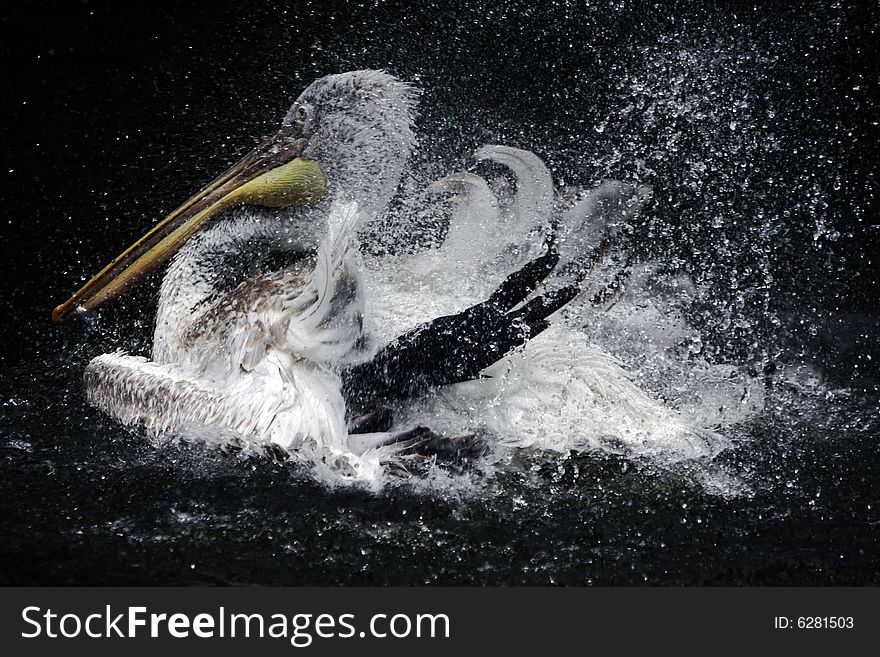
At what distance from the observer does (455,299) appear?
3.30 meters

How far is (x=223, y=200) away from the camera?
3.40 m

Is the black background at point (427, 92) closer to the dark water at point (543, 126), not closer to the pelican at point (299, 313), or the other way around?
the dark water at point (543, 126)

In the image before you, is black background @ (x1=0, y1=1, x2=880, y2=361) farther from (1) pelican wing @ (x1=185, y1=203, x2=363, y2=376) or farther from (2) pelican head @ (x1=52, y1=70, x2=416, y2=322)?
(1) pelican wing @ (x1=185, y1=203, x2=363, y2=376)

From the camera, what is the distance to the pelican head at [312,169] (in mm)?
3352

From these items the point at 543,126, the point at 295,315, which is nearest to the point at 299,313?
the point at 295,315

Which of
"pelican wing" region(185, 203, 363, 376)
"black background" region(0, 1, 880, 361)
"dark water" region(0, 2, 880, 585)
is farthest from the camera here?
"black background" region(0, 1, 880, 361)

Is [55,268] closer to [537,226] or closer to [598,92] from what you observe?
[537,226]

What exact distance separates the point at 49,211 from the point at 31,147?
382 millimetres

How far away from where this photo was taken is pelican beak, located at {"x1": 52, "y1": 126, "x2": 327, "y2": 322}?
11.2ft

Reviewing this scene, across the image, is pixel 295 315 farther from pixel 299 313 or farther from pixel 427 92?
pixel 427 92

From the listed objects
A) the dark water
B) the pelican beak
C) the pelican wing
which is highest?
the dark water

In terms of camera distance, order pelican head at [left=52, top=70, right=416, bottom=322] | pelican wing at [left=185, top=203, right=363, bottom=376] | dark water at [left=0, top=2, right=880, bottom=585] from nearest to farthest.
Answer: pelican wing at [left=185, top=203, right=363, bottom=376]
pelican head at [left=52, top=70, right=416, bottom=322]
dark water at [left=0, top=2, right=880, bottom=585]

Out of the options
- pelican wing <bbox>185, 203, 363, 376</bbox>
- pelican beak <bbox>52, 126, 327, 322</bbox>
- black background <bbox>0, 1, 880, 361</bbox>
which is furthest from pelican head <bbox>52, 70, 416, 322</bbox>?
black background <bbox>0, 1, 880, 361</bbox>

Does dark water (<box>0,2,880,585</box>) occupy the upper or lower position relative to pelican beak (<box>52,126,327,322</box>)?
upper
